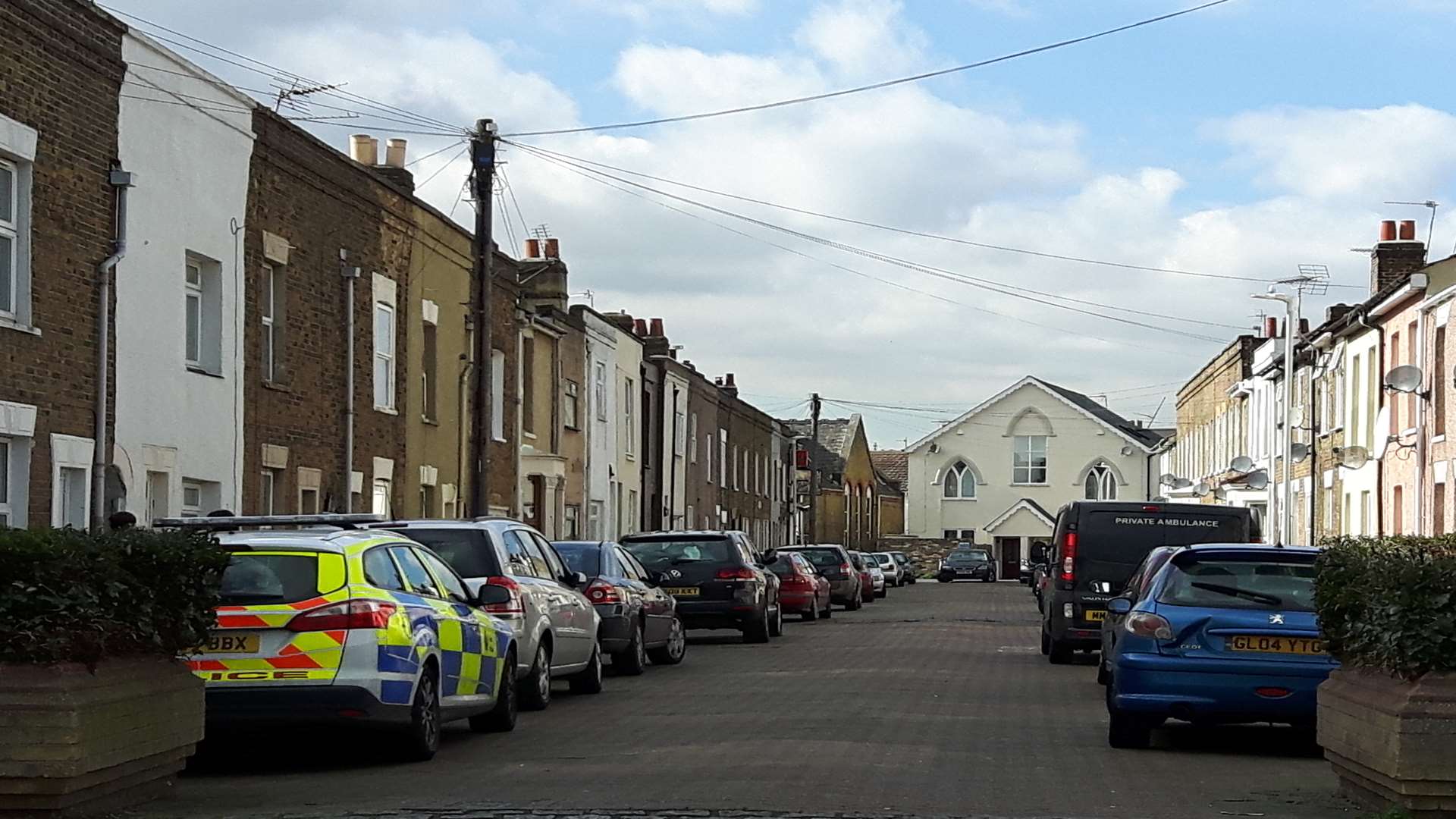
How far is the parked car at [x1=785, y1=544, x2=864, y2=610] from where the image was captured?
43781 millimetres

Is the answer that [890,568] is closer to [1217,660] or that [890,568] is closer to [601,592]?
[601,592]

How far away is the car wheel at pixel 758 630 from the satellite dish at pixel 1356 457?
47.8ft

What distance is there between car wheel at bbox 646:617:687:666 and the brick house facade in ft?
21.8

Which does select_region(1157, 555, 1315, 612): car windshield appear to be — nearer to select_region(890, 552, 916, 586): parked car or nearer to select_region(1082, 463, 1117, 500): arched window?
select_region(890, 552, 916, 586): parked car

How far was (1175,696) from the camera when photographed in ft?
42.2

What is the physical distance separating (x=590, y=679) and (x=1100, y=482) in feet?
254

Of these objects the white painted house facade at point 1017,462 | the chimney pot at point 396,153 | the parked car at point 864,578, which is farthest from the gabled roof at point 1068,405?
the chimney pot at point 396,153

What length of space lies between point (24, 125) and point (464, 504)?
1603 centimetres

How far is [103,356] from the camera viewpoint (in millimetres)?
19203

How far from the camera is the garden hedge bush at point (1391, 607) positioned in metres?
9.27

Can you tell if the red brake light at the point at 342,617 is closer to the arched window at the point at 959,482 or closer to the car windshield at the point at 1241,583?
the car windshield at the point at 1241,583

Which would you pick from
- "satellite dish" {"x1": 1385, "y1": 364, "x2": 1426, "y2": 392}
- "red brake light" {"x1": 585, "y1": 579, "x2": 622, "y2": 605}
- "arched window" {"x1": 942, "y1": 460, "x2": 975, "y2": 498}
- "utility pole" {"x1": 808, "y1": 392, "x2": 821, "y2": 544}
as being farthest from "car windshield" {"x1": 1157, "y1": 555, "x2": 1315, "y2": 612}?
"arched window" {"x1": 942, "y1": 460, "x2": 975, "y2": 498}

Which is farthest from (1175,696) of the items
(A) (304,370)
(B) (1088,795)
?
(A) (304,370)

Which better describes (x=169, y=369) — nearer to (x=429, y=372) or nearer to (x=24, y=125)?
(x=24, y=125)
